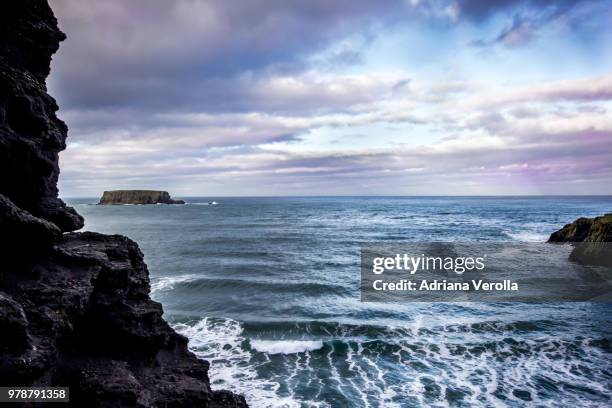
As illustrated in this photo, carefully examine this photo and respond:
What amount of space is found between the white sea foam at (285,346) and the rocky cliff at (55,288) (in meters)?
8.40

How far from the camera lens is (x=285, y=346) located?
61.4ft

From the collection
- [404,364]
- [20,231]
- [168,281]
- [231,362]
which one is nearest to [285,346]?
[231,362]

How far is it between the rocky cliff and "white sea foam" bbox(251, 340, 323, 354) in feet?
27.6

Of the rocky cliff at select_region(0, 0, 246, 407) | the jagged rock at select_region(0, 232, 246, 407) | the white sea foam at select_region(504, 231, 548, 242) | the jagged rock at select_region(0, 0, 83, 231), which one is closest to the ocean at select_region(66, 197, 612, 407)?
the jagged rock at select_region(0, 232, 246, 407)

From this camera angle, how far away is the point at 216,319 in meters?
22.8

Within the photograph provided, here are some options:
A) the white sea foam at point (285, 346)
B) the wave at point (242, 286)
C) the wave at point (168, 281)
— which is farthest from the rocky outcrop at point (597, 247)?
the wave at point (168, 281)

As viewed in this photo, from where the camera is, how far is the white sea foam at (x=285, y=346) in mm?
18297

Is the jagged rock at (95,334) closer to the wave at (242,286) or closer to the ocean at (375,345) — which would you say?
the ocean at (375,345)

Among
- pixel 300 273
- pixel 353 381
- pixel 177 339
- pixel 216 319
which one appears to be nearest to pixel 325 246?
pixel 300 273

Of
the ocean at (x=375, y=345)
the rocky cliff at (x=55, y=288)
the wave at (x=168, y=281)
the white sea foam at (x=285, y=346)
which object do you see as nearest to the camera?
the rocky cliff at (x=55, y=288)

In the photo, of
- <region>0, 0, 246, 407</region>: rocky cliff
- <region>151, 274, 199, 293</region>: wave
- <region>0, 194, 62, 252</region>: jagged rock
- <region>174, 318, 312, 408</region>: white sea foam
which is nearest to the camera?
<region>0, 0, 246, 407</region>: rocky cliff

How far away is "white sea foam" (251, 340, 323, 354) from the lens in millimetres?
18297

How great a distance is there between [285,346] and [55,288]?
12.8 metres

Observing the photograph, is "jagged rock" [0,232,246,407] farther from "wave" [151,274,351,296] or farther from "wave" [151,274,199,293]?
"wave" [151,274,199,293]
